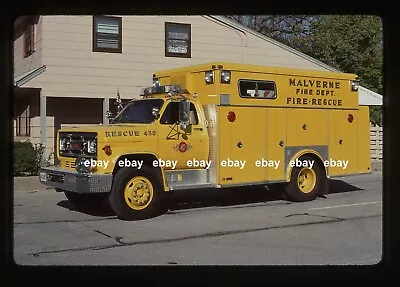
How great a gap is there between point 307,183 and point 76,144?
2.79m

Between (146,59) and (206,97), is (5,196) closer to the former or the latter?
(206,97)

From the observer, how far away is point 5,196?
13.0 feet

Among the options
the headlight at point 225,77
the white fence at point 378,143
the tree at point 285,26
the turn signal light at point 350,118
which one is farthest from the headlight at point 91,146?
the turn signal light at point 350,118

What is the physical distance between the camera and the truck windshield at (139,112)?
24.4ft

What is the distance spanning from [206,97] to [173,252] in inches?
119

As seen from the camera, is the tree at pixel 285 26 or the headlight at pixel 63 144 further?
the headlight at pixel 63 144

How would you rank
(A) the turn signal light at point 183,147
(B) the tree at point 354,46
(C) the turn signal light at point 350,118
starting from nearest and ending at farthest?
1. (B) the tree at point 354,46
2. (A) the turn signal light at point 183,147
3. (C) the turn signal light at point 350,118

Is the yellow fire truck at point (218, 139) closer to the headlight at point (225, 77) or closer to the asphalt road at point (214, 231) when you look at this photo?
the headlight at point (225, 77)

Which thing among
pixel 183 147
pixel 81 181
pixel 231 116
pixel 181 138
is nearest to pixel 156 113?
pixel 181 138

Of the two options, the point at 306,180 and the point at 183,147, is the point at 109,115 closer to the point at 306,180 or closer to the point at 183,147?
the point at 183,147

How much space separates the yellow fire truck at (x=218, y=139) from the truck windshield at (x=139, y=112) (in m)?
0.02

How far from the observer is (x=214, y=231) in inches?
226
